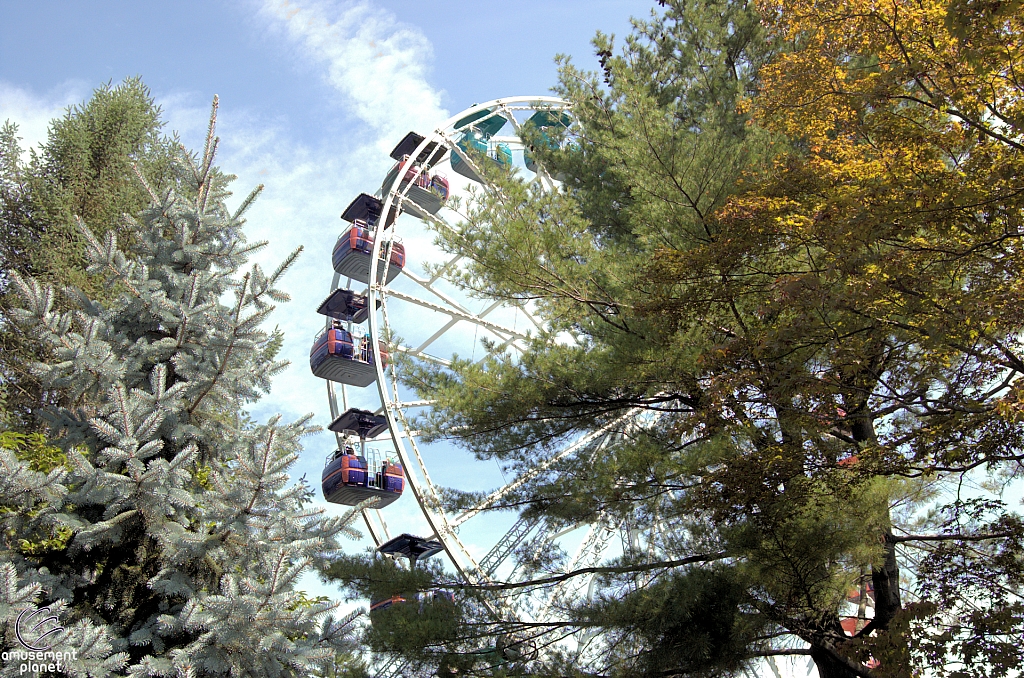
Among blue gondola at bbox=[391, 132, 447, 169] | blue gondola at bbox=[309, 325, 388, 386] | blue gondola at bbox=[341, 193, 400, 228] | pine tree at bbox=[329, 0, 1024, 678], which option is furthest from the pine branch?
blue gondola at bbox=[391, 132, 447, 169]

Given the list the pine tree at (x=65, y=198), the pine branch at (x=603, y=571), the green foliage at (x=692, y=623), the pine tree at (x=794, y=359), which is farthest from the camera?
the pine tree at (x=65, y=198)

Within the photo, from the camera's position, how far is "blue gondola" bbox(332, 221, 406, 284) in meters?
17.2

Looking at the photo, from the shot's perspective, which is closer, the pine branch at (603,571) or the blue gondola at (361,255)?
the pine branch at (603,571)

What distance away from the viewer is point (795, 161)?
21.0ft

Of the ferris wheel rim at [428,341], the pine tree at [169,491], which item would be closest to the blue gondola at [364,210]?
the ferris wheel rim at [428,341]

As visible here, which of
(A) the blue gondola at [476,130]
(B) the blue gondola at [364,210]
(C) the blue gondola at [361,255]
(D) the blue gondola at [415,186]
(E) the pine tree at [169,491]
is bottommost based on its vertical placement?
(E) the pine tree at [169,491]

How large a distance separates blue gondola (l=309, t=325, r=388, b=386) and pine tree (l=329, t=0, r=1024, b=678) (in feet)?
28.0

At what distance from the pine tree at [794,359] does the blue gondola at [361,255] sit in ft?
29.2

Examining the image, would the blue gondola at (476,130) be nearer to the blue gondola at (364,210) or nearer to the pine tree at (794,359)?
the blue gondola at (364,210)

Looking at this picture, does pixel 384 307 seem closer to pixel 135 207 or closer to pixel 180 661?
pixel 135 207

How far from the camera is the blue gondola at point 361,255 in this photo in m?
17.2

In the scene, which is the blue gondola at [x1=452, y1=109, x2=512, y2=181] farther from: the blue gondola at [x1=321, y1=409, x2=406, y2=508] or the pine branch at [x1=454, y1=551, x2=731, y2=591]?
the pine branch at [x1=454, y1=551, x2=731, y2=591]

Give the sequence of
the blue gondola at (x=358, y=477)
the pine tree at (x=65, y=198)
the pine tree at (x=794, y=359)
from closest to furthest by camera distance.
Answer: the pine tree at (x=794, y=359) → the pine tree at (x=65, y=198) → the blue gondola at (x=358, y=477)

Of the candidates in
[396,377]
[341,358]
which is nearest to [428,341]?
[341,358]
